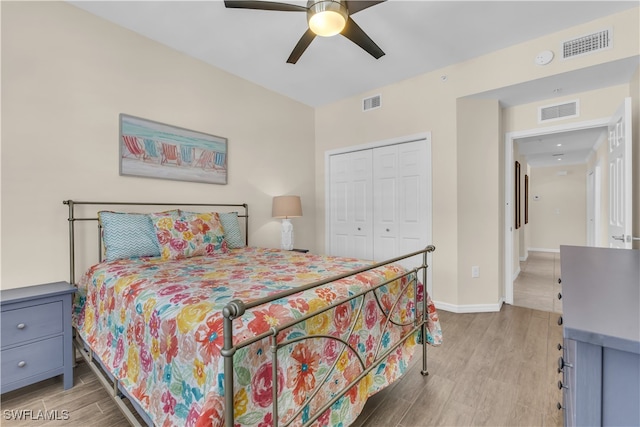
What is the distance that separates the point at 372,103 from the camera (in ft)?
13.4

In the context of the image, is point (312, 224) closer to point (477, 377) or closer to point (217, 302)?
point (477, 377)

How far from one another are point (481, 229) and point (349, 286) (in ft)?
8.25

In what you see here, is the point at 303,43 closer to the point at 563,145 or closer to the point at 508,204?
the point at 508,204

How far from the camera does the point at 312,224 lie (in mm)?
4738

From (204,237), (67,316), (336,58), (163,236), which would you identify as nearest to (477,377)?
(204,237)

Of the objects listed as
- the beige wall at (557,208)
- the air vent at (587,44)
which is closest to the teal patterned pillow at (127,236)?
the air vent at (587,44)

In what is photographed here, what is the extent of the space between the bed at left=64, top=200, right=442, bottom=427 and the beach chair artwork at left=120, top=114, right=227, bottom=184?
2.04 feet

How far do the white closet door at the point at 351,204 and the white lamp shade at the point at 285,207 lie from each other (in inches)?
35.7

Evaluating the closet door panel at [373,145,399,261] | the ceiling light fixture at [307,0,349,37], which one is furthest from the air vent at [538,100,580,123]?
the ceiling light fixture at [307,0,349,37]

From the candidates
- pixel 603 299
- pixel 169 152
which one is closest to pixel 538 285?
pixel 603 299

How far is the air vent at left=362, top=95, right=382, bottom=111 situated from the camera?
13.2 feet

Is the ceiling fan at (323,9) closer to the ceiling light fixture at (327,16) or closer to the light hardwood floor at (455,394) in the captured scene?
the ceiling light fixture at (327,16)

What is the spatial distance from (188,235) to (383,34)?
8.40ft

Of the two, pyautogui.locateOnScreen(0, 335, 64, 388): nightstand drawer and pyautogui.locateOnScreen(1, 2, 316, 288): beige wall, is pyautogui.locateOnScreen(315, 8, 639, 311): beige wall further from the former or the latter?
pyautogui.locateOnScreen(0, 335, 64, 388): nightstand drawer
